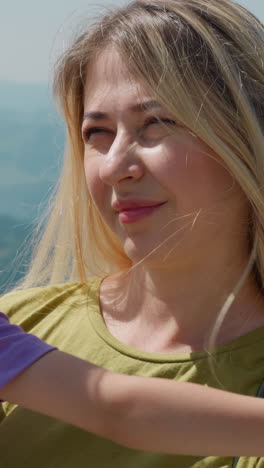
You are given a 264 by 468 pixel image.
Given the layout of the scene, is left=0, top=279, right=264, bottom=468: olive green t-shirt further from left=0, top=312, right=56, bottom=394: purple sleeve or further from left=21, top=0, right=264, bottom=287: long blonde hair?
left=0, top=312, right=56, bottom=394: purple sleeve

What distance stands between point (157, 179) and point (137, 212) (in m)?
0.09

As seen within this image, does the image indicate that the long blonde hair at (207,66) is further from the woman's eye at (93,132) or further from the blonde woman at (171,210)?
the woman's eye at (93,132)

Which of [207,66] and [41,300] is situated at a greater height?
[207,66]

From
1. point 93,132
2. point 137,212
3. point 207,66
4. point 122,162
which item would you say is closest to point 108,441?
point 137,212

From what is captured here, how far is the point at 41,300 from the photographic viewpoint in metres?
2.08

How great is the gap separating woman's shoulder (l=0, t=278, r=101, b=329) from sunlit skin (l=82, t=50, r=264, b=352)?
111mm

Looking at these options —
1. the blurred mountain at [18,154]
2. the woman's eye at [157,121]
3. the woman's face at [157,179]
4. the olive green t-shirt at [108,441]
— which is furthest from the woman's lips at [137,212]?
the blurred mountain at [18,154]

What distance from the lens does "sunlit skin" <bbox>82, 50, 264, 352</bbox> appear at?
1.75 meters

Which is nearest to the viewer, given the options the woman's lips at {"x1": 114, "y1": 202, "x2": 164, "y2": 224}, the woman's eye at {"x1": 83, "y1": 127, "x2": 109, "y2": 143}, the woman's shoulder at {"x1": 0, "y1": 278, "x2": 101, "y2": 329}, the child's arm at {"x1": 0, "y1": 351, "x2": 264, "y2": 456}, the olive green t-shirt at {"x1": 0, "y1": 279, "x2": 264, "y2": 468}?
the child's arm at {"x1": 0, "y1": 351, "x2": 264, "y2": 456}

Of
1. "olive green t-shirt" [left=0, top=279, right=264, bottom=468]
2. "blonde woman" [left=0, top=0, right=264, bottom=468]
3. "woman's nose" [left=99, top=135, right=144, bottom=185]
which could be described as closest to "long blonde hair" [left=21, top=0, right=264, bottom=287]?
"blonde woman" [left=0, top=0, right=264, bottom=468]

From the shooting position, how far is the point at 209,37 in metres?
1.83

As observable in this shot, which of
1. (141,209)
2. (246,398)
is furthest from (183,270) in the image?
(246,398)

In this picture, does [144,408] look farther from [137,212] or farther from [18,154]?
[18,154]

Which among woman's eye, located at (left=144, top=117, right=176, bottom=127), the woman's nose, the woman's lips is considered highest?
woman's eye, located at (left=144, top=117, right=176, bottom=127)
